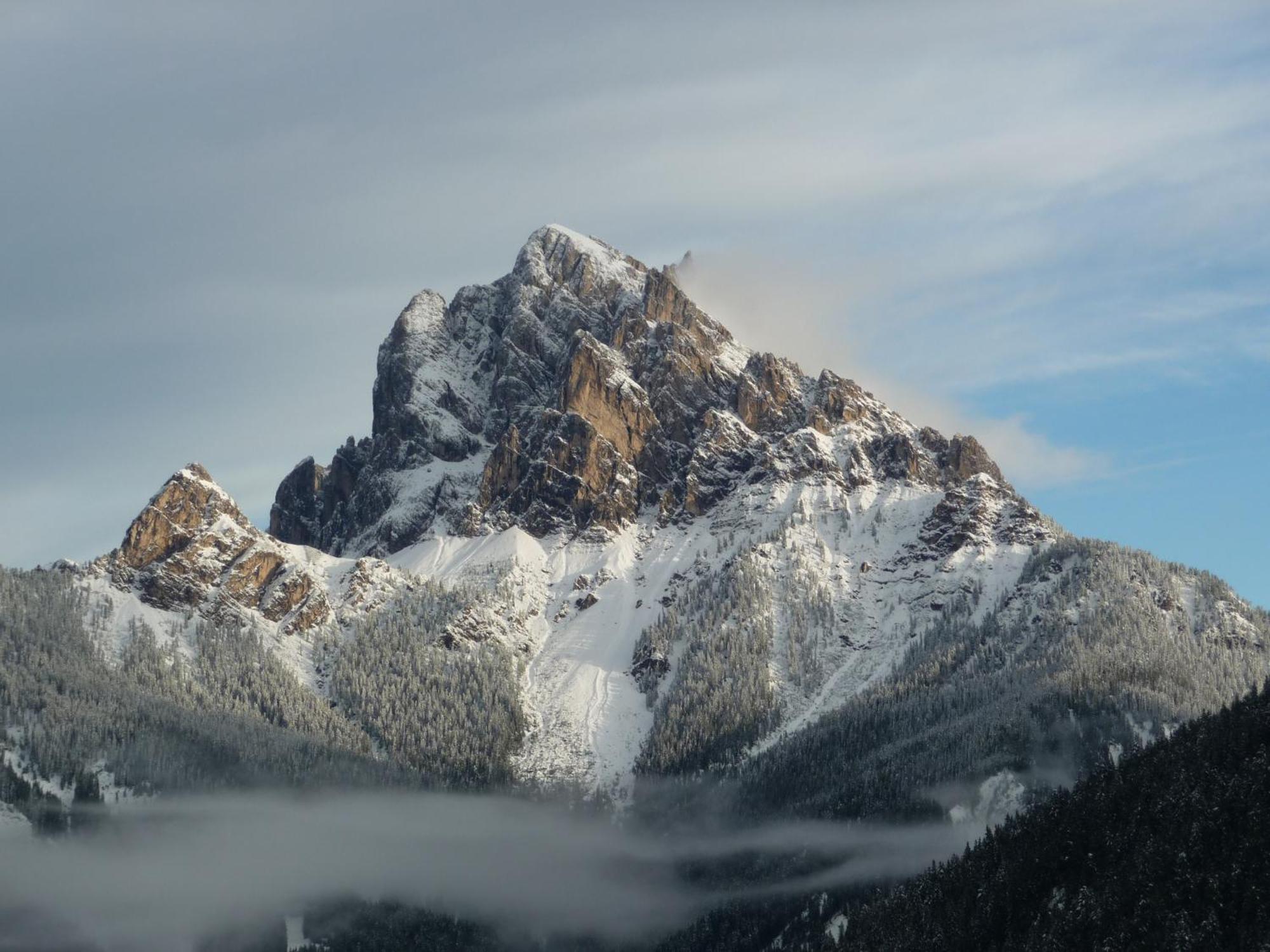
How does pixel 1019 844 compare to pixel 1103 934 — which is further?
pixel 1019 844

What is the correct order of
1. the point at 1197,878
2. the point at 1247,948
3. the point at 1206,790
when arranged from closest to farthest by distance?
the point at 1247,948 → the point at 1197,878 → the point at 1206,790

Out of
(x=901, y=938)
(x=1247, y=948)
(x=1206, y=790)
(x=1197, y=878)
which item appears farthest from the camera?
(x=901, y=938)

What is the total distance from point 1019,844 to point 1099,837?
46.3 feet

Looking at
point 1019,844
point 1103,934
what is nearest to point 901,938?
point 1019,844

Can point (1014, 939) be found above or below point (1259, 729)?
below

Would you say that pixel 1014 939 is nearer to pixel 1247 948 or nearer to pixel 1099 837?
pixel 1099 837

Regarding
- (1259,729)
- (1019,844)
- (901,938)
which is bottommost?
(901,938)

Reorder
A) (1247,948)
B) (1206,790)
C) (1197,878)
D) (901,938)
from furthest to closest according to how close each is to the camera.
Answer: (901,938) → (1206,790) → (1197,878) → (1247,948)

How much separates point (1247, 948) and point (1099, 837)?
120 feet

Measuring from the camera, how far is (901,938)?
197875mm

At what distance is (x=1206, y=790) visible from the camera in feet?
589

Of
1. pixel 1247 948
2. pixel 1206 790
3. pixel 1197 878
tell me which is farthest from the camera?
pixel 1206 790

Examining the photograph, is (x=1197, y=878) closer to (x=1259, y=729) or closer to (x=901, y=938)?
(x=1259, y=729)

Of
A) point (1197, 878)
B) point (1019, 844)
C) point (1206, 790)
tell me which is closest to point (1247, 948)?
point (1197, 878)
